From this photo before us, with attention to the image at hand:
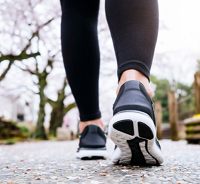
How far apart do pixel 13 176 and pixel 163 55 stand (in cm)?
734

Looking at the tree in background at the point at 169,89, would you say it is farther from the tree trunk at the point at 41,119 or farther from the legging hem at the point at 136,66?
the legging hem at the point at 136,66

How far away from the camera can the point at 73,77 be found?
95 centimetres

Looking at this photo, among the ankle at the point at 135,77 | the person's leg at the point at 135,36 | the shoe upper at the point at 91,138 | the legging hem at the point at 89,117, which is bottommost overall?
the shoe upper at the point at 91,138

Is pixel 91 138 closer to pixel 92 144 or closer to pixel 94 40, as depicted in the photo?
pixel 92 144

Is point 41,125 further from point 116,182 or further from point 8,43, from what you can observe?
point 116,182

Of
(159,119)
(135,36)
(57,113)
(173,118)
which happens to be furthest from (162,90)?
(135,36)

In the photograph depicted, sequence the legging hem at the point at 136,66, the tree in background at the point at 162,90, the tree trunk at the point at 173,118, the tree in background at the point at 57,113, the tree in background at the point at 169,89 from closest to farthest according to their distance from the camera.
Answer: the legging hem at the point at 136,66 → the tree trunk at the point at 173,118 → the tree in background at the point at 57,113 → the tree in background at the point at 169,89 → the tree in background at the point at 162,90

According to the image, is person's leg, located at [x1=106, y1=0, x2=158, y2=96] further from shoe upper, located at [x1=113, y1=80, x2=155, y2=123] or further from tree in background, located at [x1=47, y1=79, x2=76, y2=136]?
tree in background, located at [x1=47, y1=79, x2=76, y2=136]

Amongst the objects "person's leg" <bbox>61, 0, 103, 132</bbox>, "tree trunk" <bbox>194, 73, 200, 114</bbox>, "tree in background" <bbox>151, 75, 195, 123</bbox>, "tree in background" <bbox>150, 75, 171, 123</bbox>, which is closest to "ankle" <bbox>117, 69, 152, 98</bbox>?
"person's leg" <bbox>61, 0, 103, 132</bbox>

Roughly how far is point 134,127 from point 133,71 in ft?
0.67

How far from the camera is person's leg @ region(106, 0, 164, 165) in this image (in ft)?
1.99

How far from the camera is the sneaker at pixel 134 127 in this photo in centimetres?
58

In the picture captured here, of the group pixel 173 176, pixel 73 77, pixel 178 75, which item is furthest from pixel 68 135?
pixel 178 75

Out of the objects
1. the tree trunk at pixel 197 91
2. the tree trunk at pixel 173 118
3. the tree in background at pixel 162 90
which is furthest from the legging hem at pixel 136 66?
the tree in background at pixel 162 90
